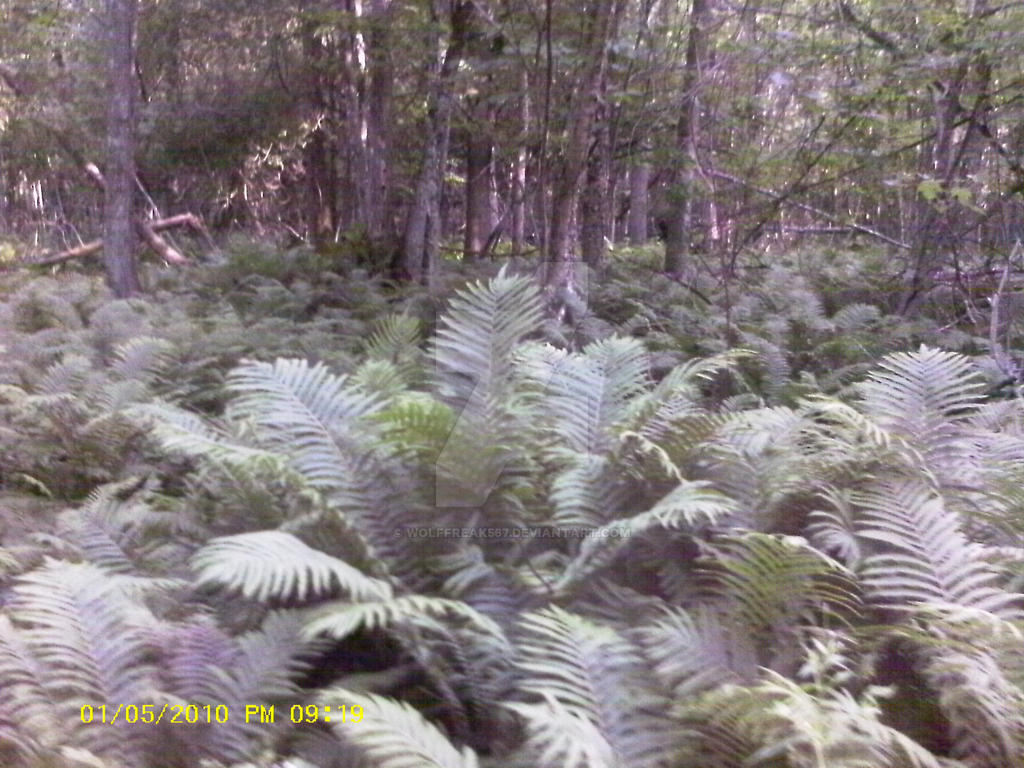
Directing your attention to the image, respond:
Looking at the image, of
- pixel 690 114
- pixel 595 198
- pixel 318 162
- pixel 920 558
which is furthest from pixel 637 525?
pixel 318 162

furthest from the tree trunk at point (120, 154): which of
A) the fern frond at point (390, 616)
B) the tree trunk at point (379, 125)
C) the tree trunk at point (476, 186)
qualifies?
the fern frond at point (390, 616)

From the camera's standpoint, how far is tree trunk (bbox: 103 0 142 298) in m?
9.05

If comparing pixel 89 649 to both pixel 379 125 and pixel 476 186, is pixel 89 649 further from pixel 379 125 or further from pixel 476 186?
pixel 476 186

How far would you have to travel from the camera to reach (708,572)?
2.93 metres

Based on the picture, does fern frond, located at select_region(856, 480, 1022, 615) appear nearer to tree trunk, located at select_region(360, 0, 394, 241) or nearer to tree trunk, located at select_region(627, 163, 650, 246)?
tree trunk, located at select_region(360, 0, 394, 241)

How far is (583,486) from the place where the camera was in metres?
3.38

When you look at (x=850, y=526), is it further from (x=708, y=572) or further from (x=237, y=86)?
(x=237, y=86)

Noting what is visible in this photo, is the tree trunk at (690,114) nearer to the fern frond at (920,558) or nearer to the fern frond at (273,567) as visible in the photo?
the fern frond at (920,558)

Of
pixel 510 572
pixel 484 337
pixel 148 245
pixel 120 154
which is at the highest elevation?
pixel 120 154

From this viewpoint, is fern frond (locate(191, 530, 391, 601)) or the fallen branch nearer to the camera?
fern frond (locate(191, 530, 391, 601))

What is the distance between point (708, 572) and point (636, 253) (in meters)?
11.9

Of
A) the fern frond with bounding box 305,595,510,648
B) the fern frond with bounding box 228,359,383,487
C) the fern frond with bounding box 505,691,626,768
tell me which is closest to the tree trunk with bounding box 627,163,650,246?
the fern frond with bounding box 228,359,383,487

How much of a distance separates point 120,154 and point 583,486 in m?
7.65

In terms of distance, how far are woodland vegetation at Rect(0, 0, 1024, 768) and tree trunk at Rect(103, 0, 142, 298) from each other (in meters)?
0.05
